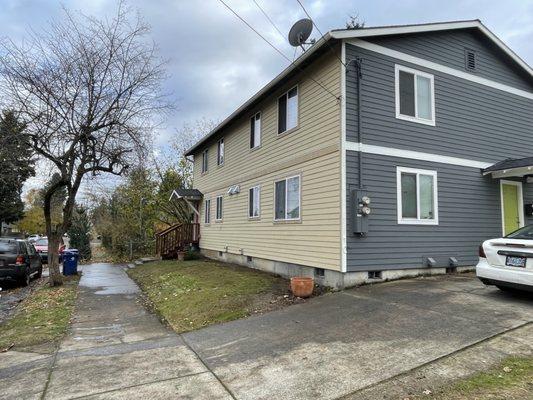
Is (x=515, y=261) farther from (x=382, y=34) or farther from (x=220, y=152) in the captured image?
(x=220, y=152)

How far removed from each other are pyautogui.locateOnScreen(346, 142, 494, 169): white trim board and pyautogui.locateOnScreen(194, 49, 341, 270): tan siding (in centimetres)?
56

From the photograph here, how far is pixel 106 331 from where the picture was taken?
7.51 m

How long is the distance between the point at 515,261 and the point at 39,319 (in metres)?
9.10

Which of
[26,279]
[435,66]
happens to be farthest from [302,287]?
[26,279]

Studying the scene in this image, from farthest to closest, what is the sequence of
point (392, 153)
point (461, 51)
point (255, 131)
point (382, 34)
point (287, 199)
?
point (255, 131) < point (287, 199) < point (461, 51) < point (392, 153) < point (382, 34)

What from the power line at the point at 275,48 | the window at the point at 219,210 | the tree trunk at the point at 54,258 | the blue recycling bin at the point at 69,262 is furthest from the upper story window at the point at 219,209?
the power line at the point at 275,48

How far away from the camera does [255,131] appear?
14.6 metres

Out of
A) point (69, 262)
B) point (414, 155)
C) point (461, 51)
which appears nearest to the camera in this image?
point (414, 155)

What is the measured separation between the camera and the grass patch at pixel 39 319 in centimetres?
702

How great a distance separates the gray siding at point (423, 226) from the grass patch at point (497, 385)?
4863mm

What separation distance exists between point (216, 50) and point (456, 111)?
6.90 m

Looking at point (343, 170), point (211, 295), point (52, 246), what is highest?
point (343, 170)

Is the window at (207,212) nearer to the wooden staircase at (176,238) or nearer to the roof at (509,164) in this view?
the wooden staircase at (176,238)

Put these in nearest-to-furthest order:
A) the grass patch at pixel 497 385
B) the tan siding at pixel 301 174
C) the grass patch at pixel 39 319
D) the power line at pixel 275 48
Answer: the grass patch at pixel 497 385, the grass patch at pixel 39 319, the power line at pixel 275 48, the tan siding at pixel 301 174
